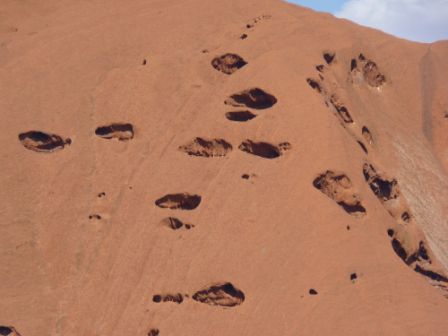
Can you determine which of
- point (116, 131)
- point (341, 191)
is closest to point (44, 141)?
point (116, 131)

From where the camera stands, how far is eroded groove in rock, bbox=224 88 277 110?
9.76 m

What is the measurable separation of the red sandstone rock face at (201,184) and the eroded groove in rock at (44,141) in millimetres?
21

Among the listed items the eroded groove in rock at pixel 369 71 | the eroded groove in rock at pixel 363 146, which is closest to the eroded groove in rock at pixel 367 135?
the eroded groove in rock at pixel 363 146

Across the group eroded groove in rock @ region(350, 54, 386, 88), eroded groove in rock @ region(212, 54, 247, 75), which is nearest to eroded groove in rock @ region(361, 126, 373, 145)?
eroded groove in rock @ region(350, 54, 386, 88)

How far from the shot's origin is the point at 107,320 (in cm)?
779

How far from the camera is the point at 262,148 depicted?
9.15m

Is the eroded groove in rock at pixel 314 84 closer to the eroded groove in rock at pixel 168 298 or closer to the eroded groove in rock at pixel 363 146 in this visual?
the eroded groove in rock at pixel 363 146

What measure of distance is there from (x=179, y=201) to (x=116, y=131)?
1.64 metres

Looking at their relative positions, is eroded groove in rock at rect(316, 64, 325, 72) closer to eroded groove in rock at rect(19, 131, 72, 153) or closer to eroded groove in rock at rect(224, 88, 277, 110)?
eroded groove in rock at rect(224, 88, 277, 110)

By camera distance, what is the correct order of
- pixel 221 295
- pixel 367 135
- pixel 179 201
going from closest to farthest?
pixel 221 295
pixel 179 201
pixel 367 135

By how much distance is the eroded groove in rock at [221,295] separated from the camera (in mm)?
7762

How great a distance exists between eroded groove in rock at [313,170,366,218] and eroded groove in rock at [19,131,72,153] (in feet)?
12.5

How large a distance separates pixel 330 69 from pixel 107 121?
4.02 metres

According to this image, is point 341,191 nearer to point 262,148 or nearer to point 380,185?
point 262,148
